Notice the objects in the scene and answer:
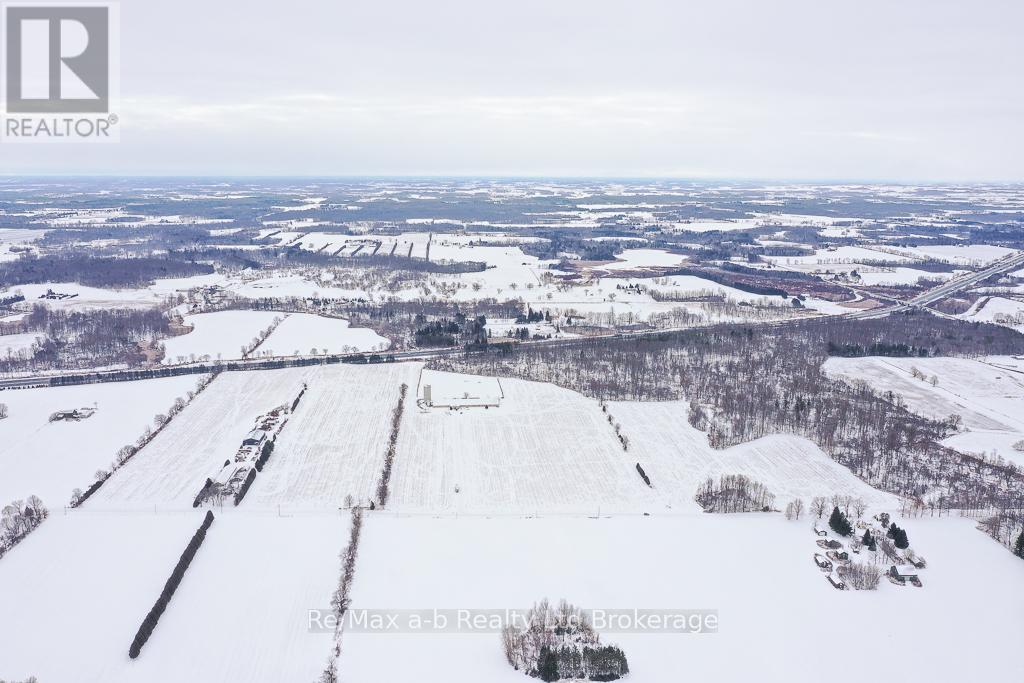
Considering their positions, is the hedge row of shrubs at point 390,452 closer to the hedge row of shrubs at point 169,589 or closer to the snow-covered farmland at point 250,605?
the snow-covered farmland at point 250,605

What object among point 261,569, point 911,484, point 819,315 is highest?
point 819,315

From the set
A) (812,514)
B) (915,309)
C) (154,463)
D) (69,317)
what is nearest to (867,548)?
(812,514)

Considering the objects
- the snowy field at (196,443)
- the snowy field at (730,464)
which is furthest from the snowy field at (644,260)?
the snowy field at (196,443)

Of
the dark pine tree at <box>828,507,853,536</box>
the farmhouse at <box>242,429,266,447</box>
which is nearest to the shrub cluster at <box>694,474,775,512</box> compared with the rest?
the dark pine tree at <box>828,507,853,536</box>

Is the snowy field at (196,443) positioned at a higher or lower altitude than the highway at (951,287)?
lower

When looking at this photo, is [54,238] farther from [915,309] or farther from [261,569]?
[915,309]

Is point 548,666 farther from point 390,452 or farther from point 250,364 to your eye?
point 250,364

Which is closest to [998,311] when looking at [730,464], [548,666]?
[730,464]
